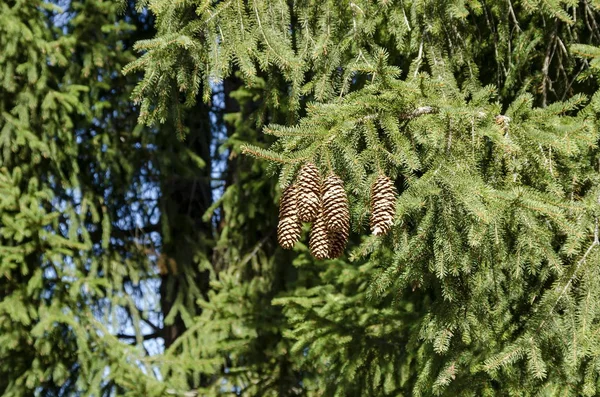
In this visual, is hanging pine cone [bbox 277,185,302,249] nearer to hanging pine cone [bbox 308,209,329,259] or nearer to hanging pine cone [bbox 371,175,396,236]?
hanging pine cone [bbox 308,209,329,259]

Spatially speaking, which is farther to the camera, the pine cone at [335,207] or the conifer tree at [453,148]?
the conifer tree at [453,148]

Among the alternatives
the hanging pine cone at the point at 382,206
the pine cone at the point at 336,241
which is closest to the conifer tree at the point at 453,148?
the hanging pine cone at the point at 382,206

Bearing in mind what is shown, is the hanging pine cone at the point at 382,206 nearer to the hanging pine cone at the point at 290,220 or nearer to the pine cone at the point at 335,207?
the pine cone at the point at 335,207

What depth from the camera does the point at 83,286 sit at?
641 centimetres

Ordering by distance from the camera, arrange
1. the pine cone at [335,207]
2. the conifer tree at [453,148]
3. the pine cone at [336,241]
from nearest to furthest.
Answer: the pine cone at [335,207] < the pine cone at [336,241] < the conifer tree at [453,148]

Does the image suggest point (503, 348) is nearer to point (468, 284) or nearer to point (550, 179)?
point (468, 284)

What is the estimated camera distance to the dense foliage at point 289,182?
10.0ft

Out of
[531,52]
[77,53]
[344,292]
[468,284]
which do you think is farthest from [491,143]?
[77,53]

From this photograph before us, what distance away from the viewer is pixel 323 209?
2.72 meters

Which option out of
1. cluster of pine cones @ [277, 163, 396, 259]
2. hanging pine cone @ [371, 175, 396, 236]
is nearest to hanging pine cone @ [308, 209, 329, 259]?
cluster of pine cones @ [277, 163, 396, 259]

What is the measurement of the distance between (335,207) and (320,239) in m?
0.14

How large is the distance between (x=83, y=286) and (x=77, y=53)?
73.4 inches

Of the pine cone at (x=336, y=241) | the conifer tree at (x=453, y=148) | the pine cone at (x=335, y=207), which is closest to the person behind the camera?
the pine cone at (x=335, y=207)

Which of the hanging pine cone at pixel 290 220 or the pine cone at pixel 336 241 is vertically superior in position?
the hanging pine cone at pixel 290 220
